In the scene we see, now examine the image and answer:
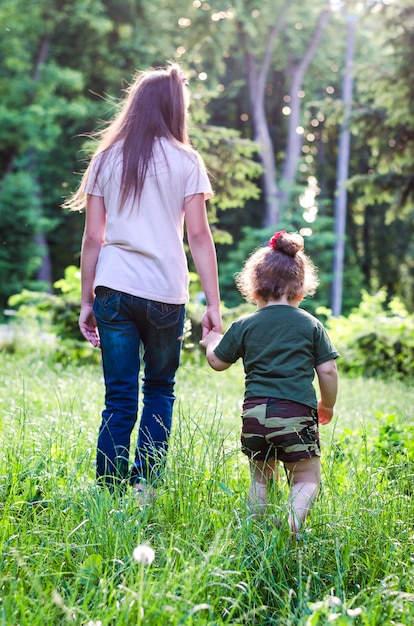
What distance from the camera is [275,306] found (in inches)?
117

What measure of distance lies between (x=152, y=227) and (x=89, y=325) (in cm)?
58

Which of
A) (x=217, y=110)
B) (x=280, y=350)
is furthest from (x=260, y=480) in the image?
(x=217, y=110)

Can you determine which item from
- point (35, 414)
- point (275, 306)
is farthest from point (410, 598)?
point (35, 414)

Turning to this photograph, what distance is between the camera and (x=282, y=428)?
280 cm

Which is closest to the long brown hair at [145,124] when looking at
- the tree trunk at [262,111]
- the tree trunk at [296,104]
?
the tree trunk at [262,111]

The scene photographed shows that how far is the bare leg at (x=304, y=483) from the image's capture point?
8.89 feet

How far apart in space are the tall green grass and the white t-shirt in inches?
27.4

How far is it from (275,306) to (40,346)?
7.23 m

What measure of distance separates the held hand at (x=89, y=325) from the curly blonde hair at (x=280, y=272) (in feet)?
2.40

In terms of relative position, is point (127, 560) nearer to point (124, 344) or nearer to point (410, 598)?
point (410, 598)

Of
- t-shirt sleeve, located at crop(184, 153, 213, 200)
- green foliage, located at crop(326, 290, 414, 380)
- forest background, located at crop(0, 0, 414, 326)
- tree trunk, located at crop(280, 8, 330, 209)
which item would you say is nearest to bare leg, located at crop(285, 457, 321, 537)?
t-shirt sleeve, located at crop(184, 153, 213, 200)

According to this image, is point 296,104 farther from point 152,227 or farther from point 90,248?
point 152,227

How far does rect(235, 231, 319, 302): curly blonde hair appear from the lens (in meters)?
2.99

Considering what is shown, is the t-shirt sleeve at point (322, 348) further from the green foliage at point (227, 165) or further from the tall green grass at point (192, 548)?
the green foliage at point (227, 165)
